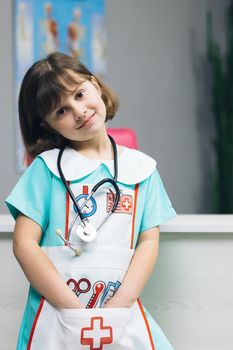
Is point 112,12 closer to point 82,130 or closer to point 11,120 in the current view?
point 11,120

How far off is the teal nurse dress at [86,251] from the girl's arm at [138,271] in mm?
15

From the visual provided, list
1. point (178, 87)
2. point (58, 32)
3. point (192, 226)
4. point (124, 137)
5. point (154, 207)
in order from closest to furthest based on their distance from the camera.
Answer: point (154, 207), point (192, 226), point (124, 137), point (58, 32), point (178, 87)

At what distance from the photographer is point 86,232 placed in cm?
115

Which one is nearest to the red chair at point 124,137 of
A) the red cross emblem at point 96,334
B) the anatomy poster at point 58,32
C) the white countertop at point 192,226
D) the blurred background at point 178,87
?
the white countertop at point 192,226

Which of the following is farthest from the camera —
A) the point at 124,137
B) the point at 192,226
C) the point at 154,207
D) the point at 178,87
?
the point at 178,87

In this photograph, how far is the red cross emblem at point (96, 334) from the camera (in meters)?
1.12

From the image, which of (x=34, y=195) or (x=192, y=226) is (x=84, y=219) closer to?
(x=34, y=195)

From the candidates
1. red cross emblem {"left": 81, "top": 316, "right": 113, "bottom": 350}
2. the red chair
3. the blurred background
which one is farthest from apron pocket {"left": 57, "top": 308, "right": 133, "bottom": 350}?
the blurred background

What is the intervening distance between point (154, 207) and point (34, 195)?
0.23m

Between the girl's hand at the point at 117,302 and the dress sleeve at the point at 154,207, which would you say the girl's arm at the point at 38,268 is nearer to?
the girl's hand at the point at 117,302

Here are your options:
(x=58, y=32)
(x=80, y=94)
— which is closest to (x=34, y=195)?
(x=80, y=94)

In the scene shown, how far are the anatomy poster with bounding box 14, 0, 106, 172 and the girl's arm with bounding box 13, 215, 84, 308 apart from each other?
2388 millimetres

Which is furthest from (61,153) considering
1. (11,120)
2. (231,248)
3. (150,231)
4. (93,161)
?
(11,120)

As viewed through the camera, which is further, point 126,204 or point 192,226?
point 192,226
